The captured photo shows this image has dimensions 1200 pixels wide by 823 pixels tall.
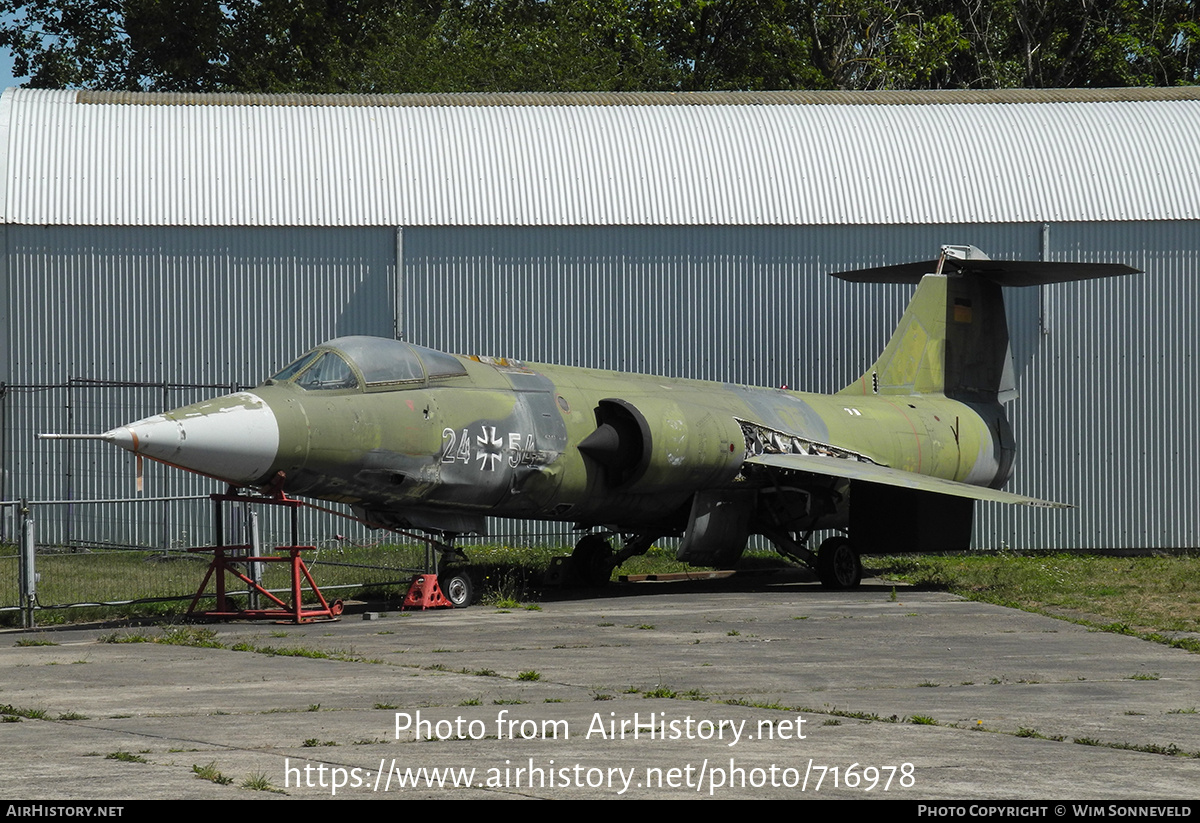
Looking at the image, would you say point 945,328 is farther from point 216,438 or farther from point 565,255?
point 216,438

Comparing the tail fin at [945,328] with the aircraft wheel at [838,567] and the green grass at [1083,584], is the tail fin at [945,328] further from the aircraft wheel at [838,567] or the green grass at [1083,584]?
the aircraft wheel at [838,567]

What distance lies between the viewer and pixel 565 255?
23531 mm

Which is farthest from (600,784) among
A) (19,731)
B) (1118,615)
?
(1118,615)

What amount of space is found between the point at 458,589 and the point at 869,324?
10717 millimetres

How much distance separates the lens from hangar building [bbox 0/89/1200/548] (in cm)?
2273

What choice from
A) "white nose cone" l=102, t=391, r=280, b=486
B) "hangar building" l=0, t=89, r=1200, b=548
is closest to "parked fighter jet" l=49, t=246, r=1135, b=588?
"white nose cone" l=102, t=391, r=280, b=486

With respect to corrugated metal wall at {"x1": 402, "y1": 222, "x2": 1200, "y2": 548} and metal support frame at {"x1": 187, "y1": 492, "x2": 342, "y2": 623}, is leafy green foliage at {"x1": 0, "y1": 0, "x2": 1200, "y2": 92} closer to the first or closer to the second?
corrugated metal wall at {"x1": 402, "y1": 222, "x2": 1200, "y2": 548}

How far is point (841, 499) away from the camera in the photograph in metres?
19.7

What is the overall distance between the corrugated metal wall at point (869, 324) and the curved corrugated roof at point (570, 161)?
1.44 ft

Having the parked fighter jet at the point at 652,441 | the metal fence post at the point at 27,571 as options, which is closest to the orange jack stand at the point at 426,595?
the parked fighter jet at the point at 652,441

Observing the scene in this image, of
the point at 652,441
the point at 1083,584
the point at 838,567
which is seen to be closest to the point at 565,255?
the point at 652,441

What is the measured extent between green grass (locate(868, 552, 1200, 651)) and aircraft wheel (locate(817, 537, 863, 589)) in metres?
1.05

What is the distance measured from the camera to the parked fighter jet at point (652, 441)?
47.9ft

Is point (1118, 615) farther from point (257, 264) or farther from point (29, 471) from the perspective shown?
point (29, 471)
